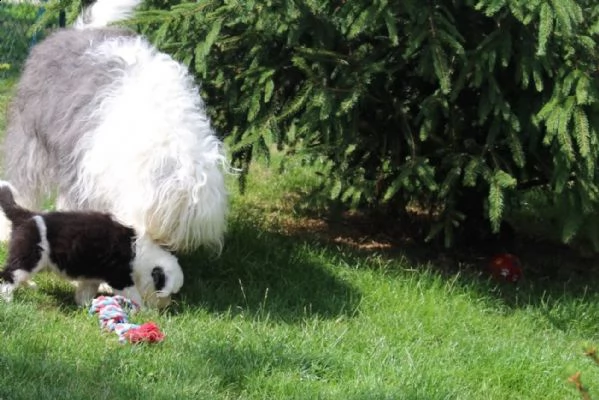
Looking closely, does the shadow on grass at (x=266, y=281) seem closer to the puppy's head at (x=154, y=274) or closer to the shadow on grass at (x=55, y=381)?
the puppy's head at (x=154, y=274)

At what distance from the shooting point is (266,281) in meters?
5.84

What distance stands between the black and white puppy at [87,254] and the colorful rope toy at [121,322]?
0.31 feet

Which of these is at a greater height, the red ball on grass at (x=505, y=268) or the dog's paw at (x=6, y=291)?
the dog's paw at (x=6, y=291)

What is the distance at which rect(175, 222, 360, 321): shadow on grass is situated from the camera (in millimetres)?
5406

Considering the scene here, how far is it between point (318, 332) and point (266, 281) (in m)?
0.90

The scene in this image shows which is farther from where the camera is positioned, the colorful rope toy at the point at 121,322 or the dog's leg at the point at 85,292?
the dog's leg at the point at 85,292

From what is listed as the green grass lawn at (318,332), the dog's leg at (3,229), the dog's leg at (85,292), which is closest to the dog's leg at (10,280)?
the green grass lawn at (318,332)

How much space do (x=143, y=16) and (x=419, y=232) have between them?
261cm

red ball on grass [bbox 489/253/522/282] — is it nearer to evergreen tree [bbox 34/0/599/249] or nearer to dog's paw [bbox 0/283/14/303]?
evergreen tree [bbox 34/0/599/249]

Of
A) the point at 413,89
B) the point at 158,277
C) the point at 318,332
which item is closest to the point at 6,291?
the point at 158,277

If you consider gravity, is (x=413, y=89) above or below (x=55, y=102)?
above

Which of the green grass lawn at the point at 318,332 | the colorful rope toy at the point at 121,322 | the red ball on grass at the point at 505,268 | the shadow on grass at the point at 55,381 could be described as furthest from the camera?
the red ball on grass at the point at 505,268

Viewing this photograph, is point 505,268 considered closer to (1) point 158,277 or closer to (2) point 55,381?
(1) point 158,277

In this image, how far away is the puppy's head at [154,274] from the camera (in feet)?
16.3
